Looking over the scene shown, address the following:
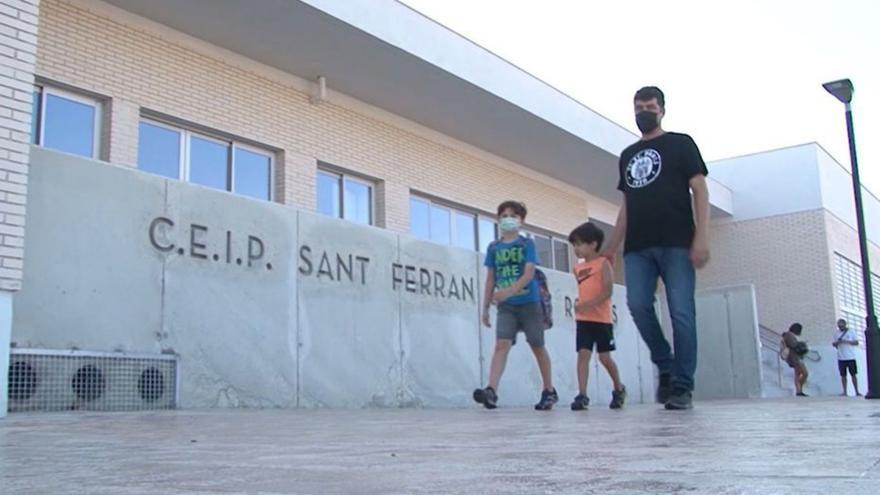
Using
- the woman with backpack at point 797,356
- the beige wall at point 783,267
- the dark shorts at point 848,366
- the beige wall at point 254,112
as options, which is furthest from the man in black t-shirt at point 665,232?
the beige wall at point 783,267

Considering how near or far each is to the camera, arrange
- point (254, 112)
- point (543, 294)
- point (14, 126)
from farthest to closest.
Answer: point (254, 112) < point (543, 294) < point (14, 126)

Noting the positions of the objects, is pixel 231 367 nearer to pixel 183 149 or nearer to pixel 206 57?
pixel 183 149

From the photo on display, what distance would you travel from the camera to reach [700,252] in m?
5.54

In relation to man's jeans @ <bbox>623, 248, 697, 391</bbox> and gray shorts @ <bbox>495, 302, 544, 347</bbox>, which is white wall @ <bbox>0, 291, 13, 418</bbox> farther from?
man's jeans @ <bbox>623, 248, 697, 391</bbox>

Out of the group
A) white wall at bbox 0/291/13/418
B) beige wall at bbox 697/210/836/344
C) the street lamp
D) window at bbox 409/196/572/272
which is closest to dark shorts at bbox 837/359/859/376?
beige wall at bbox 697/210/836/344

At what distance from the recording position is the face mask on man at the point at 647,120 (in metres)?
5.89

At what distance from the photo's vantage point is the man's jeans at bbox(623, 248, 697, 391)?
214 inches

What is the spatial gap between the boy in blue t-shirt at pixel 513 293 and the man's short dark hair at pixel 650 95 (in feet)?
7.50

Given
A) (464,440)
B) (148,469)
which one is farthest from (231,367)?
(148,469)

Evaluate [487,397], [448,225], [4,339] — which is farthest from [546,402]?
[448,225]

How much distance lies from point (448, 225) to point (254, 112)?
5.12m

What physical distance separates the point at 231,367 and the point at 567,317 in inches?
276

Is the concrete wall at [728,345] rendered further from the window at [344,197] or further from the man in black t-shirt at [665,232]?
the man in black t-shirt at [665,232]

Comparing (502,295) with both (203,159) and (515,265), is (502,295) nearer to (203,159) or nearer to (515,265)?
(515,265)
